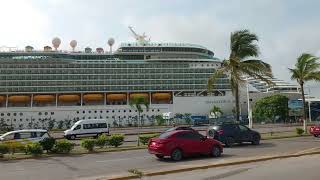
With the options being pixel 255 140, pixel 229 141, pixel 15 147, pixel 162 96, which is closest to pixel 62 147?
pixel 15 147

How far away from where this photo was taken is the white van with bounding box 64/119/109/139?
43.8 meters

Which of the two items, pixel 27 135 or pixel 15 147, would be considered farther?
pixel 27 135

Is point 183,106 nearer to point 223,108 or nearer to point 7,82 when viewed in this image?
point 223,108

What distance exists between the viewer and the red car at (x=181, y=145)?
18922 mm

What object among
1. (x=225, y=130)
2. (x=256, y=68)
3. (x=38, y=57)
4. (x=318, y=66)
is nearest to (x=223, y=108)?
(x=38, y=57)

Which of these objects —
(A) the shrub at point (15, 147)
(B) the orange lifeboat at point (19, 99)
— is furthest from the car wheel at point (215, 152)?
(B) the orange lifeboat at point (19, 99)

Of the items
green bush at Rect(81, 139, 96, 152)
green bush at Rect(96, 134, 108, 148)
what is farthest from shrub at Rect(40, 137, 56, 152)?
green bush at Rect(96, 134, 108, 148)

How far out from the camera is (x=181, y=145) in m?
19.2

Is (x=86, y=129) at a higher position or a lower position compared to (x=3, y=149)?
higher

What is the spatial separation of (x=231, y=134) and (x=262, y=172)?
11.6 metres

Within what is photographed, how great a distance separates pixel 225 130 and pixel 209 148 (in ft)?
20.3

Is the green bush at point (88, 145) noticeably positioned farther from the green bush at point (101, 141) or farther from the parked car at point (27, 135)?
the parked car at point (27, 135)

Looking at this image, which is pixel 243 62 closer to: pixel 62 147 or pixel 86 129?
pixel 62 147

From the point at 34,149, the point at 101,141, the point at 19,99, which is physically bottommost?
the point at 34,149
